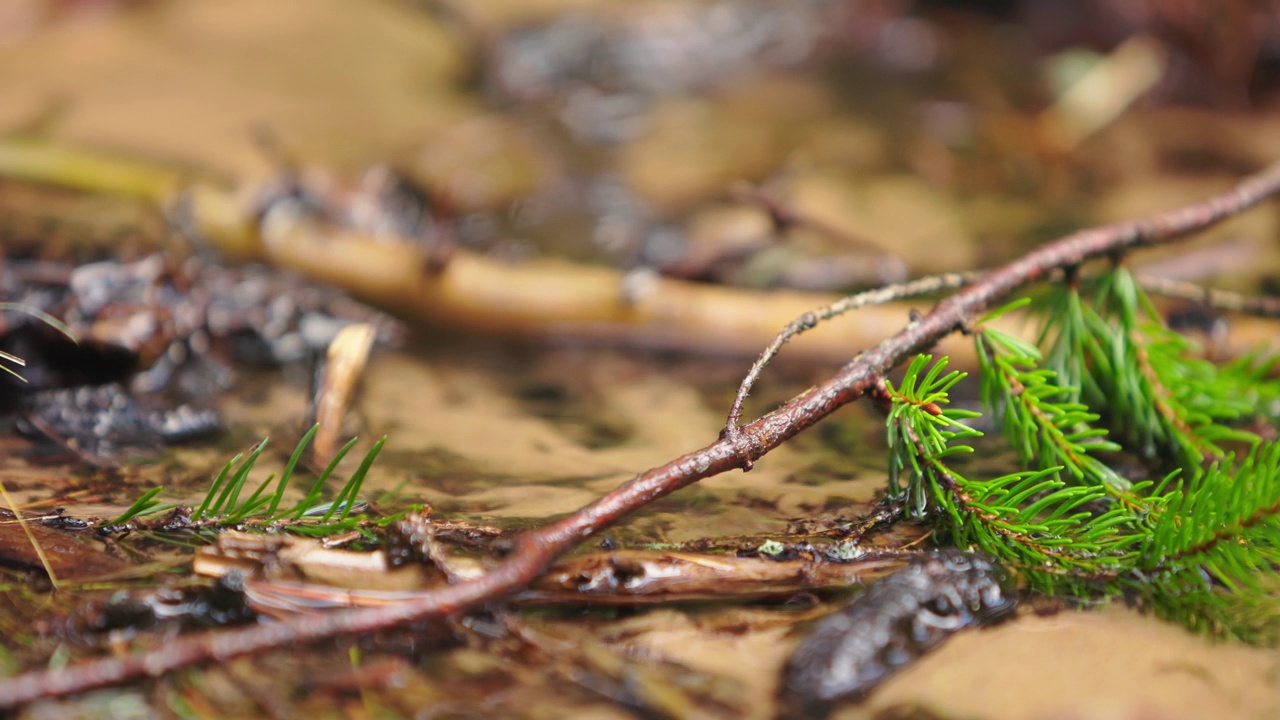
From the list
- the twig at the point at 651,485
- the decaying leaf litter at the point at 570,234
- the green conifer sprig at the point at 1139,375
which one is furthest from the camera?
→ the green conifer sprig at the point at 1139,375

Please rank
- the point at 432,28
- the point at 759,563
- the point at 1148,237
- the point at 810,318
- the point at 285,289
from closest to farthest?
1. the point at 759,563
2. the point at 810,318
3. the point at 1148,237
4. the point at 285,289
5. the point at 432,28

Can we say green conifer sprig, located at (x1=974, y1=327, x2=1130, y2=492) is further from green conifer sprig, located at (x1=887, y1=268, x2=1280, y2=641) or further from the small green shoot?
the small green shoot

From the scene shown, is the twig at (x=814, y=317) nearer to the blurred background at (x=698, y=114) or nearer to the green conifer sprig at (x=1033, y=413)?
the green conifer sprig at (x=1033, y=413)

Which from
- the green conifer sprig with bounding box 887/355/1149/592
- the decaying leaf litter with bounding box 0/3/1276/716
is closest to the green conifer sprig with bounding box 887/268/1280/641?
the green conifer sprig with bounding box 887/355/1149/592

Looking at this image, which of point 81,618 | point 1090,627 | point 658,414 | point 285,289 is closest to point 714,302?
point 658,414

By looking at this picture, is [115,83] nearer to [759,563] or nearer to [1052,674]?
[759,563]

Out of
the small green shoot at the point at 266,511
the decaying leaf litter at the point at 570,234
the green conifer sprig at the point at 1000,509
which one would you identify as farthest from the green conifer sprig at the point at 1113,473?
the small green shoot at the point at 266,511
